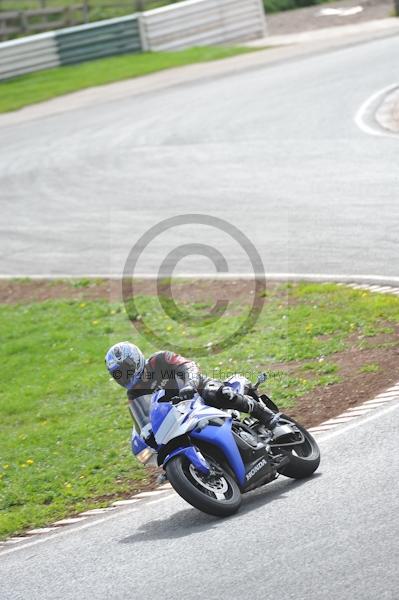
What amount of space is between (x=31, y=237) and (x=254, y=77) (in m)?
11.2

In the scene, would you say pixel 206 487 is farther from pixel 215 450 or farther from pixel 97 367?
pixel 97 367

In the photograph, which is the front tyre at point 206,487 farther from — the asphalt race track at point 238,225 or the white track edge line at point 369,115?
the white track edge line at point 369,115

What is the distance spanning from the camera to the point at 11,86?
111ft

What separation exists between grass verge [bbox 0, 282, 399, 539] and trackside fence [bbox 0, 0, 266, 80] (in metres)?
19.8

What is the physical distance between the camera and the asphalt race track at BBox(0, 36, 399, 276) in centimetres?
1714

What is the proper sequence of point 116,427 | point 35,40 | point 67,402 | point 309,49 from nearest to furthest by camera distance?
point 116,427, point 67,402, point 309,49, point 35,40

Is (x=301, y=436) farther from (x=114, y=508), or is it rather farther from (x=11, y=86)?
(x=11, y=86)

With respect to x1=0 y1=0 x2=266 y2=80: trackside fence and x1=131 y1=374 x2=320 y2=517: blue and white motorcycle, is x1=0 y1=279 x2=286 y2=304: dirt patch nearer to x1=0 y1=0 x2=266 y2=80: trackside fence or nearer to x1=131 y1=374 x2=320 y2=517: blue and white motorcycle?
x1=131 y1=374 x2=320 y2=517: blue and white motorcycle

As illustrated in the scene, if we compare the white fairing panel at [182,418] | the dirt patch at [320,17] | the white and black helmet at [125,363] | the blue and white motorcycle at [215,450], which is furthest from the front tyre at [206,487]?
the dirt patch at [320,17]

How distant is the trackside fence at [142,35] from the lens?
115 feet

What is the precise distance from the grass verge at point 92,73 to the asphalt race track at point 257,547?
23.8 m

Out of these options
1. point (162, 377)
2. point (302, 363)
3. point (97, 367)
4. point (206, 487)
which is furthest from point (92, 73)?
point (206, 487)

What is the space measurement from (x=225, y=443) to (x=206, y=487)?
1.40 feet

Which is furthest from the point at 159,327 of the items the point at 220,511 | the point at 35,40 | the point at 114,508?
the point at 35,40
